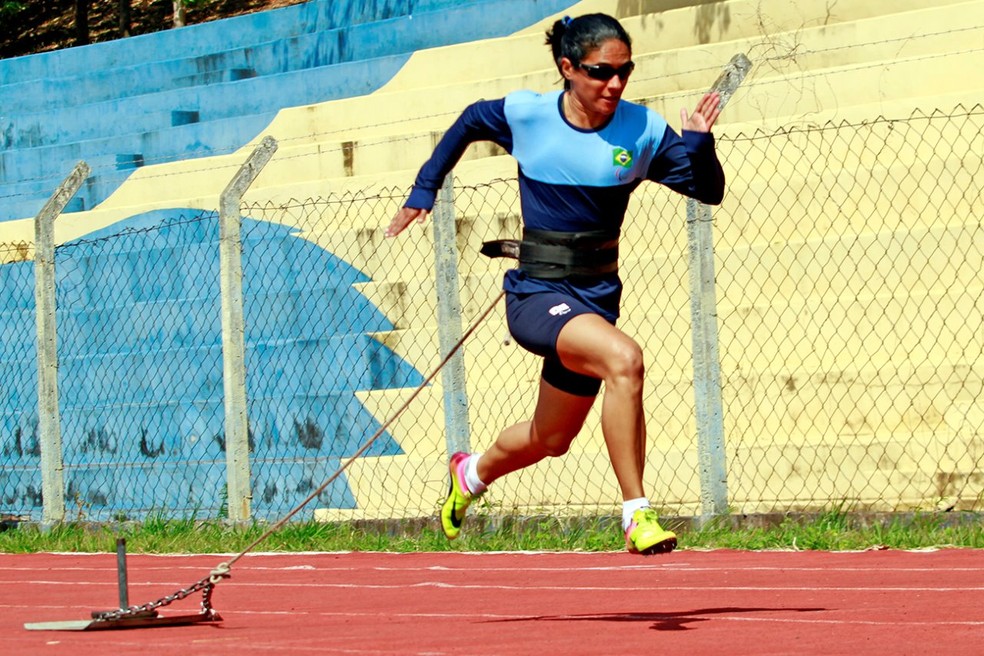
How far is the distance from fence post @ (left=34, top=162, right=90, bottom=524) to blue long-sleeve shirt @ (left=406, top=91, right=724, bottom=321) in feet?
23.7

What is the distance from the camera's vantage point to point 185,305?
48.1 feet

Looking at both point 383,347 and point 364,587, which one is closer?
point 364,587

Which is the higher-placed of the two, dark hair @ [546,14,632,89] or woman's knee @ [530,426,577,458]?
dark hair @ [546,14,632,89]

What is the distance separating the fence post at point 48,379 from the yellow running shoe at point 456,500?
6579 millimetres

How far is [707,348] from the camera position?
10297 millimetres

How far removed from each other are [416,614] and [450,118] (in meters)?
9.90

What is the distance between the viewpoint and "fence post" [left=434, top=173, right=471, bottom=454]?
11.0m

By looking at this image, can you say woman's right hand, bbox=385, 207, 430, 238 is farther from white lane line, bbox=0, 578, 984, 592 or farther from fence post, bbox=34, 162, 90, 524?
fence post, bbox=34, 162, 90, 524

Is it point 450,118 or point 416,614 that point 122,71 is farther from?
point 416,614

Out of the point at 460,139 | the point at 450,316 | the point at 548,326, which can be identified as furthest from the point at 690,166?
the point at 450,316

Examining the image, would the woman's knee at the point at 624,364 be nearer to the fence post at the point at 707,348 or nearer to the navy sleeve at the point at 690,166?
the navy sleeve at the point at 690,166

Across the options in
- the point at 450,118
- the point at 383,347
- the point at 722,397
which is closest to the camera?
the point at 722,397

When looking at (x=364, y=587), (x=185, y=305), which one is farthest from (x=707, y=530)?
(x=185, y=305)

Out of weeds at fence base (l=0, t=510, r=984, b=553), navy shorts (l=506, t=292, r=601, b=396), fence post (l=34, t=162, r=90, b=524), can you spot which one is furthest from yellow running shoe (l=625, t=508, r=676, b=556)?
fence post (l=34, t=162, r=90, b=524)
